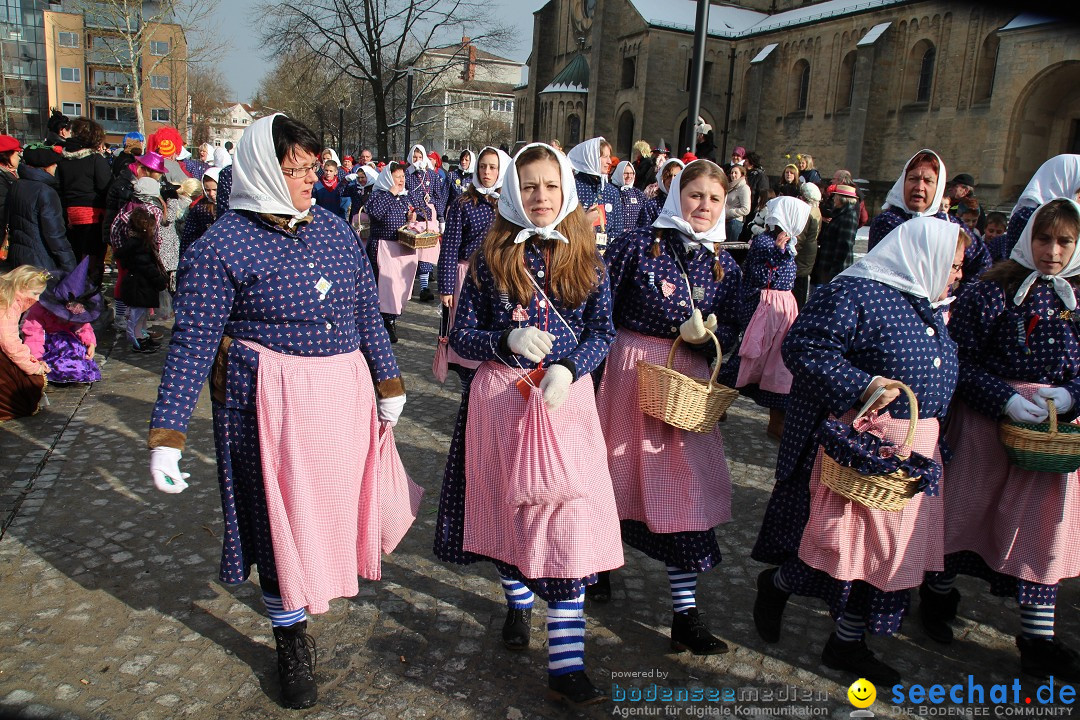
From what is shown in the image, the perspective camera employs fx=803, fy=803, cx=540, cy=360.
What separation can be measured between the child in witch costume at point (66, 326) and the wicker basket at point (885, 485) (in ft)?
21.1

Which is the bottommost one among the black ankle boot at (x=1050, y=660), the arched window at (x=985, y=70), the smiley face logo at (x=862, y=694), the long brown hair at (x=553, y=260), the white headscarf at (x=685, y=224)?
the smiley face logo at (x=862, y=694)

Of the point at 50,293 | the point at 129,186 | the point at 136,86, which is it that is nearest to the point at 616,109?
the point at 136,86

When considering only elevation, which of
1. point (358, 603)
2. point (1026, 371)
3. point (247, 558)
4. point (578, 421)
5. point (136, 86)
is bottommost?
point (358, 603)

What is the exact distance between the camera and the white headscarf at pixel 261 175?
2.79 metres

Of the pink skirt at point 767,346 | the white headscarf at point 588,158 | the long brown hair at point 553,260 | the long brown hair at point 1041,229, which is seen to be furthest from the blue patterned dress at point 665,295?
the white headscarf at point 588,158

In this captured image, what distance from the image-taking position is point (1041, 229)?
135 inches

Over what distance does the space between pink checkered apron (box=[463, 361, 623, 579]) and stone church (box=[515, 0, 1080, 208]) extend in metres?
15.7

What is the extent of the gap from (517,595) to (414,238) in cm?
642

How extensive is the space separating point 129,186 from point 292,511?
8280 millimetres

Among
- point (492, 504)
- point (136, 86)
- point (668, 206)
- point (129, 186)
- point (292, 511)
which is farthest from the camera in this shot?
point (136, 86)

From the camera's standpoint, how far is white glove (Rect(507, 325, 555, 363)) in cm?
288

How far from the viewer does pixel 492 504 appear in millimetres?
3107

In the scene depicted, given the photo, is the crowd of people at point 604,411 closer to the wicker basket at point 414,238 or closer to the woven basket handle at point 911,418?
the woven basket handle at point 911,418

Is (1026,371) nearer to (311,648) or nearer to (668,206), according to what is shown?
(668,206)
